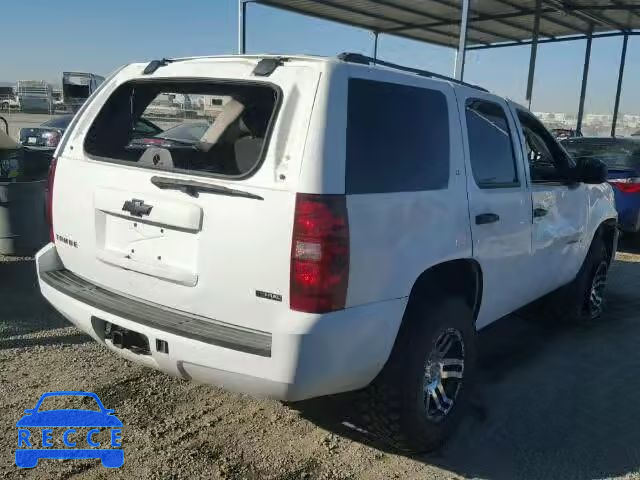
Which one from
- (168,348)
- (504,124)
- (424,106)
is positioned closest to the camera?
(168,348)

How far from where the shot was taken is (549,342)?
5.09 m

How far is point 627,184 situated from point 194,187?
7750mm

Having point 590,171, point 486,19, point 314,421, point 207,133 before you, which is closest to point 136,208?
point 207,133

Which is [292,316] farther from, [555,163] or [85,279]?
[555,163]

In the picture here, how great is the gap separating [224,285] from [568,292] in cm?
376

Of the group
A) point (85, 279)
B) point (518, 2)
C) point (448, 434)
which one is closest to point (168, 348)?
point (85, 279)

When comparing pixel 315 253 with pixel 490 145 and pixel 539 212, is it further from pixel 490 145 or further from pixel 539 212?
pixel 539 212

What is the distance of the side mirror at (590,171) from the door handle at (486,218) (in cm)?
140

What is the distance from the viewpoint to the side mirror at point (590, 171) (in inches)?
176

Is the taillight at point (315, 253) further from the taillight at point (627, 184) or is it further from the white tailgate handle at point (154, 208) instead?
the taillight at point (627, 184)

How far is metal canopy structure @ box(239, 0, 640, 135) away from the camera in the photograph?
14.7 metres

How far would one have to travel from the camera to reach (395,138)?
2869 millimetres

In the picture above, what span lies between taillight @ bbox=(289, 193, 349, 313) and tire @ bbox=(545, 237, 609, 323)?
3.56 metres

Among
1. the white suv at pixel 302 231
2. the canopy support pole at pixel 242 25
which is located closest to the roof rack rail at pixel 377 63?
the white suv at pixel 302 231
